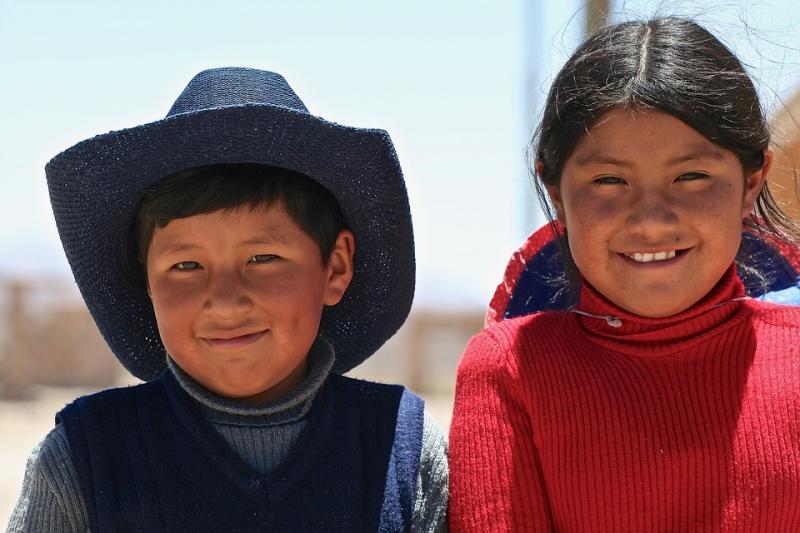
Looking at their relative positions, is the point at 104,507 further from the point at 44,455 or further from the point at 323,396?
the point at 323,396

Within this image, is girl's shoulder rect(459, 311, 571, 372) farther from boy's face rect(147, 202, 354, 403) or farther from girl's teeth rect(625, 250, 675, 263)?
boy's face rect(147, 202, 354, 403)

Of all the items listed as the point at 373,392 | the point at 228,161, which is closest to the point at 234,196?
the point at 228,161

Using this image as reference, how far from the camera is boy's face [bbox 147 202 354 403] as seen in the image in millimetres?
2369

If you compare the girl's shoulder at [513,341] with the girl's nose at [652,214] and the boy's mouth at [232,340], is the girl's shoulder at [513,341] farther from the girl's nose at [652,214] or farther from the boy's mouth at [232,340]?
the boy's mouth at [232,340]

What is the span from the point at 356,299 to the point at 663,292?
2.50ft

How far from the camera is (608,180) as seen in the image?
247 cm

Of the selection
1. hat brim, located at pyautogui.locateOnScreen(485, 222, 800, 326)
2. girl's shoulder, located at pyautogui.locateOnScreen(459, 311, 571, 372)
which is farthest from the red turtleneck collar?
hat brim, located at pyautogui.locateOnScreen(485, 222, 800, 326)

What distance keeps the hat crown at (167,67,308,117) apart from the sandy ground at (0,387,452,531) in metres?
6.55

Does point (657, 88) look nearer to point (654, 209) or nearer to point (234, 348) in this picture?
point (654, 209)

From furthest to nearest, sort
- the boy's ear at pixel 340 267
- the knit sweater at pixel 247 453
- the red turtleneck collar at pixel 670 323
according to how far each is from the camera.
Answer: the boy's ear at pixel 340 267 < the red turtleneck collar at pixel 670 323 < the knit sweater at pixel 247 453

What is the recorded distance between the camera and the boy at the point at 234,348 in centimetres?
230

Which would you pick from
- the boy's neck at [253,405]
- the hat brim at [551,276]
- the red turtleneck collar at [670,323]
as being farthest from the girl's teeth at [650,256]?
the boy's neck at [253,405]

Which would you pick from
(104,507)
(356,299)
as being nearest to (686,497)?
(356,299)

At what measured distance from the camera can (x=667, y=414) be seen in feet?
8.00
